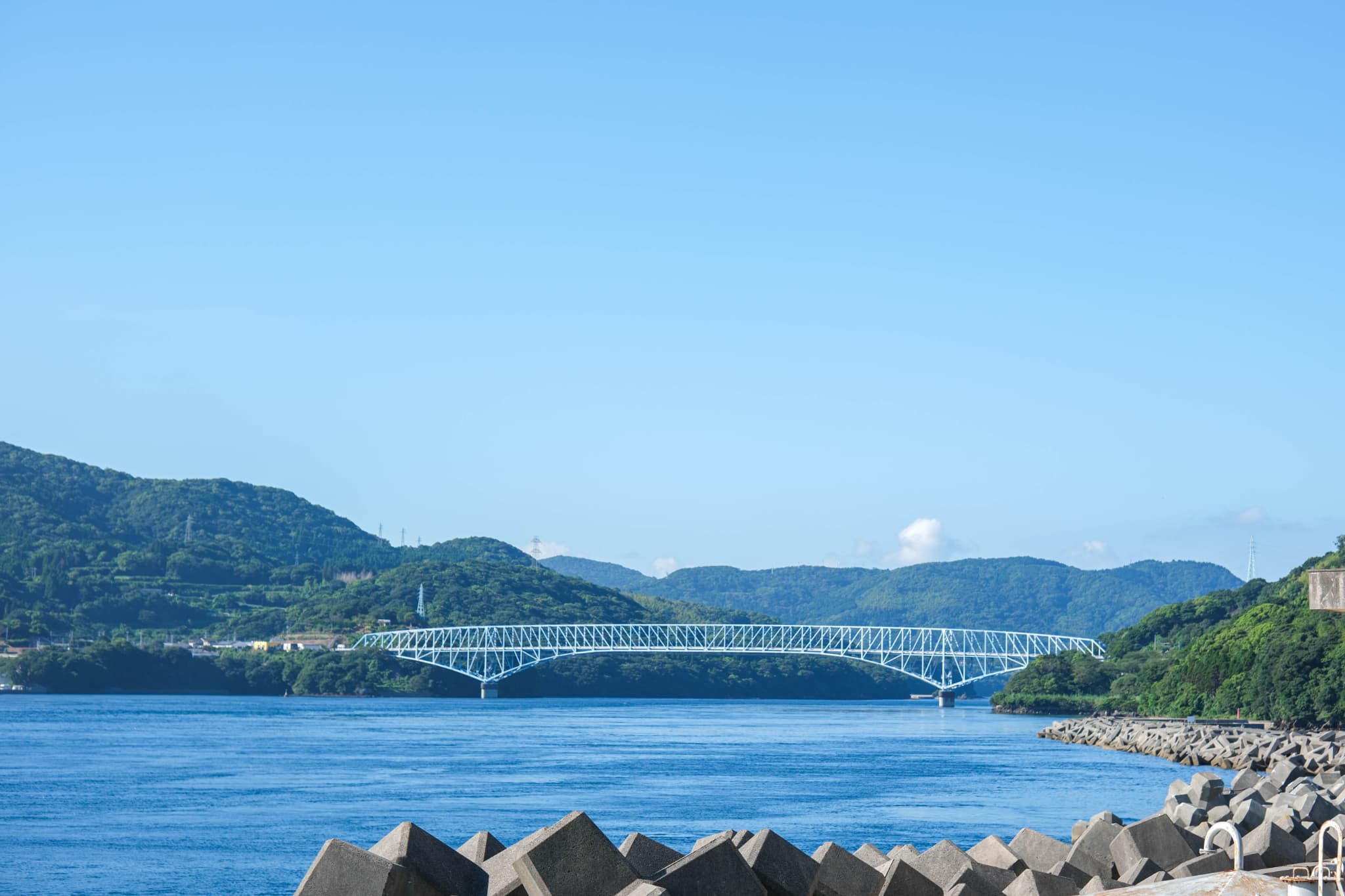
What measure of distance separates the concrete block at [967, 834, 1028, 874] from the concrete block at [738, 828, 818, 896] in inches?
122

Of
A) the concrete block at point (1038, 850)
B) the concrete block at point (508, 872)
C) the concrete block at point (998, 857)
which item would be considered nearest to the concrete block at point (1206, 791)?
the concrete block at point (1038, 850)

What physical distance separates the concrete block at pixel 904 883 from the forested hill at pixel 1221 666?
22.4 m

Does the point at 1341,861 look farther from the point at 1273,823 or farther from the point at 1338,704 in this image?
the point at 1338,704

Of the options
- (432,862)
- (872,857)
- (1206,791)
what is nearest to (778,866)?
(432,862)

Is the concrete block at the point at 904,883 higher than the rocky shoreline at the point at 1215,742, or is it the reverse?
the concrete block at the point at 904,883

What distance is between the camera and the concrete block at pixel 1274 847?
1441 centimetres

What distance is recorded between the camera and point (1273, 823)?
48.8ft

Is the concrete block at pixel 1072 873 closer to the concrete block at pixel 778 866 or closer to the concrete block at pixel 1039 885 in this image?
the concrete block at pixel 1039 885

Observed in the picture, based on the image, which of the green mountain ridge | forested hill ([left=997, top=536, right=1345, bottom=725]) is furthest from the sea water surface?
the green mountain ridge

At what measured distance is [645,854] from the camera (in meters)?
11.1

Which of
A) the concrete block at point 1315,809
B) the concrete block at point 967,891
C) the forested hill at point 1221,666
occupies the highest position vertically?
the forested hill at point 1221,666

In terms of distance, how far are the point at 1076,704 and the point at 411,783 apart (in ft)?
251

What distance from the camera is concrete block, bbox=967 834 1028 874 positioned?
13.3m

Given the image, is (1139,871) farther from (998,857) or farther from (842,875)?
(842,875)
